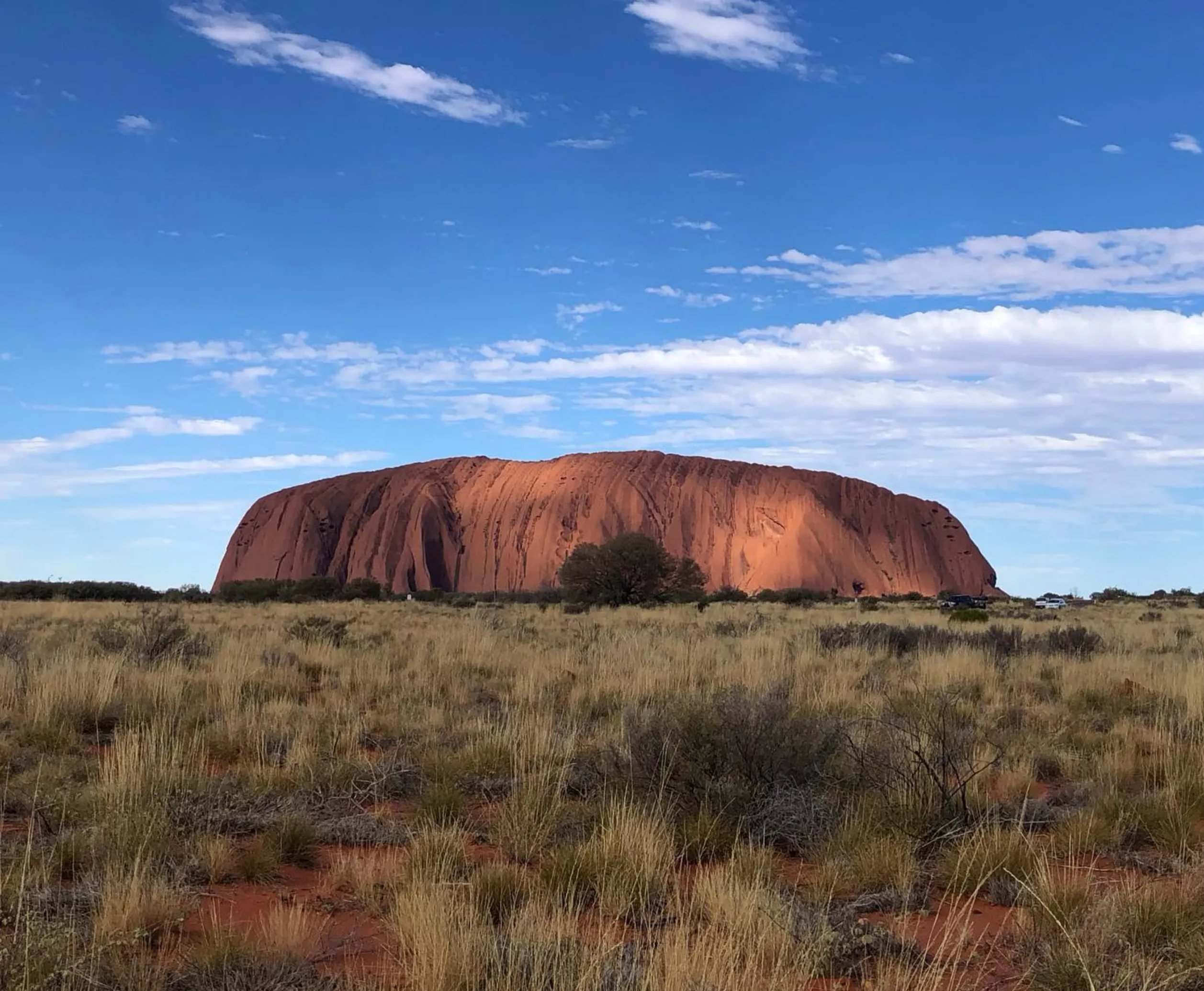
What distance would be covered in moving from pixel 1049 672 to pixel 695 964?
37.0ft

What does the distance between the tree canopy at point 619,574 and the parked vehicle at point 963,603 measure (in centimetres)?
1247

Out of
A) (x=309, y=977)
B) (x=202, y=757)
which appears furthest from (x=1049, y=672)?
(x=309, y=977)

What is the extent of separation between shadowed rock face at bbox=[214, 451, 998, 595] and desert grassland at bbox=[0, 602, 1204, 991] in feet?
229

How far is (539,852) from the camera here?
192 inches

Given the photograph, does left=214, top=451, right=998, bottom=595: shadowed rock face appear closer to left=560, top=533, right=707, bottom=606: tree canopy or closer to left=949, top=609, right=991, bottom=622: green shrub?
left=560, top=533, right=707, bottom=606: tree canopy

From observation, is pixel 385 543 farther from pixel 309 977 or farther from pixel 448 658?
pixel 309 977

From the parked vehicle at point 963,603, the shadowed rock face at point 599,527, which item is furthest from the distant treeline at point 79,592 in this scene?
the parked vehicle at point 963,603

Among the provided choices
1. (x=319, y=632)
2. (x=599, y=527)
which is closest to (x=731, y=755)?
(x=319, y=632)

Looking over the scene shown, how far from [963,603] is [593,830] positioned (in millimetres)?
48722

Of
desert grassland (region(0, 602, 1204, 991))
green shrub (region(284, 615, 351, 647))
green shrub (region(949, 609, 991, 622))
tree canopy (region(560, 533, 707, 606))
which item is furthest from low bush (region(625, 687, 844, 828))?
tree canopy (region(560, 533, 707, 606))

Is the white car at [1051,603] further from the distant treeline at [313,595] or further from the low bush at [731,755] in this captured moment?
the low bush at [731,755]

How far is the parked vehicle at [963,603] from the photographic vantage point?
143ft

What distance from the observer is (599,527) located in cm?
8312

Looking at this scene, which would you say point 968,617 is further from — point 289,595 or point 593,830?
point 289,595
